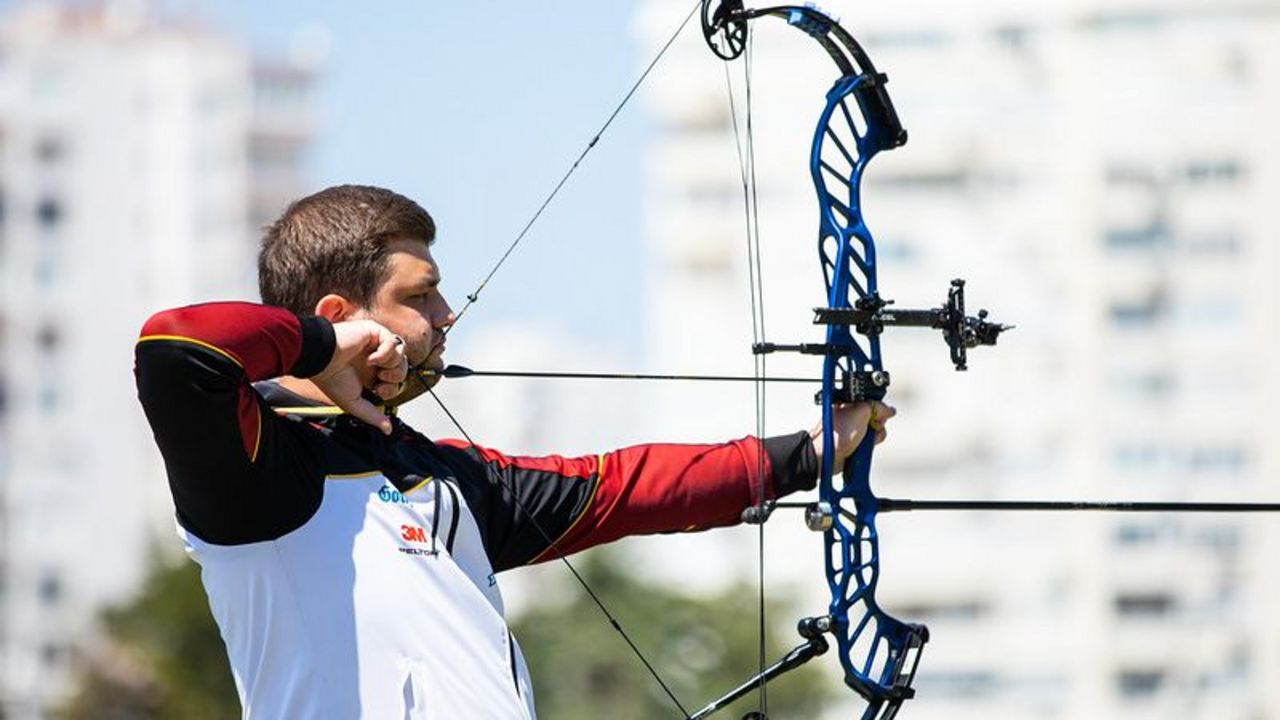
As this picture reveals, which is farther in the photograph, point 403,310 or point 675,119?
point 675,119

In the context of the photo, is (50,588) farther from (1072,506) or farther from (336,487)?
(336,487)

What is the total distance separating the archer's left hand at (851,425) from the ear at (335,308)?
31.3 inches

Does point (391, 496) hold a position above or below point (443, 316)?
below

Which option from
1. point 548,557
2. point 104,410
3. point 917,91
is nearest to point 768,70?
point 917,91

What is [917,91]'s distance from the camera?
48000 mm

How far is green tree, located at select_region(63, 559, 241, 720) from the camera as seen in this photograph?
3148 cm

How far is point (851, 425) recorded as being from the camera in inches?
152

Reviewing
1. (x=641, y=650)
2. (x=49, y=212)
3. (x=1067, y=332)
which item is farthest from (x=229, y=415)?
(x=49, y=212)

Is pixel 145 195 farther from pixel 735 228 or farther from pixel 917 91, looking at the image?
pixel 917 91

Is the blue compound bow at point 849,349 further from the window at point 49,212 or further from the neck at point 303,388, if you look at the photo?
the window at point 49,212

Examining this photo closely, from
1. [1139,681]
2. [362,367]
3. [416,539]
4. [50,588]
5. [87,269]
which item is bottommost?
[1139,681]

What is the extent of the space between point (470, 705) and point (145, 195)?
58.3m

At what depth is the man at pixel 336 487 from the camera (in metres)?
3.16

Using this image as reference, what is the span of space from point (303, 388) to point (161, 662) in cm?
3007
